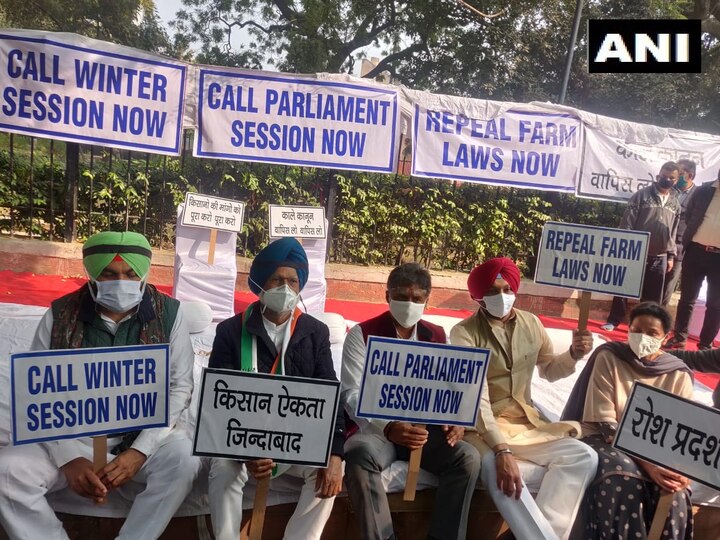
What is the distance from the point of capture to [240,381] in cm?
235

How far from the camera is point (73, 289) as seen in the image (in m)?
6.89

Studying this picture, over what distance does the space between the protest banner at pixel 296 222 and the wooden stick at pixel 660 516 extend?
3.96m

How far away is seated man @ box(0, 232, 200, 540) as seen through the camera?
238 cm

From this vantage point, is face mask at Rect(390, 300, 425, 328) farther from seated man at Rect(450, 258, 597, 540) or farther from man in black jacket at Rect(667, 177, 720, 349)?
man in black jacket at Rect(667, 177, 720, 349)

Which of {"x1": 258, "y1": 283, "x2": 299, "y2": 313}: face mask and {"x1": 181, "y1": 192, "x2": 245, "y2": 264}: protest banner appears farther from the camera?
{"x1": 181, "y1": 192, "x2": 245, "y2": 264}: protest banner

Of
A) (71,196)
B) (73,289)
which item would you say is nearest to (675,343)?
(73,289)

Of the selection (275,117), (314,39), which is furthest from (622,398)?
(314,39)

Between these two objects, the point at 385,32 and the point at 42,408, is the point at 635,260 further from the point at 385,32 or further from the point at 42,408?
the point at 385,32

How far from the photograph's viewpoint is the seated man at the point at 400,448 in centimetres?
270

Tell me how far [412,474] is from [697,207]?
16.6ft

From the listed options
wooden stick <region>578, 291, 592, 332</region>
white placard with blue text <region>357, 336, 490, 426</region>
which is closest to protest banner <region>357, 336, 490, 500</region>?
white placard with blue text <region>357, 336, 490, 426</region>

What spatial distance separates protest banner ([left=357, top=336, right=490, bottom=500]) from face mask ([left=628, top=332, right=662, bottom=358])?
0.92m

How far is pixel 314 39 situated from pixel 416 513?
17483mm

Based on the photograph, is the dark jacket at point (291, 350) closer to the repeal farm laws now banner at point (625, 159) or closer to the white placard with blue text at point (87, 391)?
the white placard with blue text at point (87, 391)
